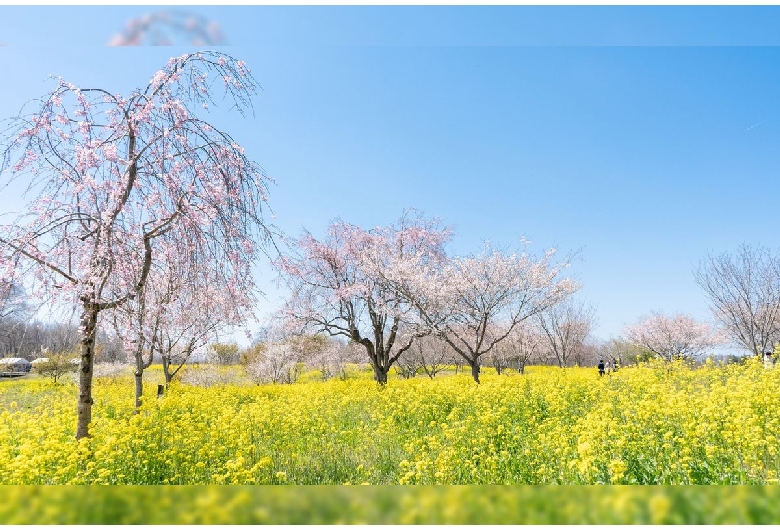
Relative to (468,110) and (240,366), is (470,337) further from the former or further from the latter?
(240,366)

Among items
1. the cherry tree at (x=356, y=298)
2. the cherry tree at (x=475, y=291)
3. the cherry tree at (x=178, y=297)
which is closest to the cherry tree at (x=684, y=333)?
the cherry tree at (x=475, y=291)

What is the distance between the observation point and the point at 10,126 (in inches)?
167

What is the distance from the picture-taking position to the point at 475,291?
10.6 meters

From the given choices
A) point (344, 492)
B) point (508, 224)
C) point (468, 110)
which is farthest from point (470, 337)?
point (344, 492)

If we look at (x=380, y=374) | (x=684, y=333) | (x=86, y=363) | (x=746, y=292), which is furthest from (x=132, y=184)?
(x=684, y=333)

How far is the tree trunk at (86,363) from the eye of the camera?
13.4ft

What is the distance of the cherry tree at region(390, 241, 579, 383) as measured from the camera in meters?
9.76

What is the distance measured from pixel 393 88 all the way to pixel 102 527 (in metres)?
4.20

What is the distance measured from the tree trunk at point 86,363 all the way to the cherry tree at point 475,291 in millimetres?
6246

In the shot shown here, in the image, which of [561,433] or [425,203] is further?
[425,203]

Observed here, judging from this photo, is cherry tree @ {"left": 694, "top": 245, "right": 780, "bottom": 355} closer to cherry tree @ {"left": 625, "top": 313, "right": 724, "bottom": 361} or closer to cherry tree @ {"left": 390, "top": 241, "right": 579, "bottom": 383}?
cherry tree @ {"left": 625, "top": 313, "right": 724, "bottom": 361}

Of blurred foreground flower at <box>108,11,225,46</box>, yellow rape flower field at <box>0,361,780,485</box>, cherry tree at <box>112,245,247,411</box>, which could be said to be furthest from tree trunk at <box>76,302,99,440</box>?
blurred foreground flower at <box>108,11,225,46</box>

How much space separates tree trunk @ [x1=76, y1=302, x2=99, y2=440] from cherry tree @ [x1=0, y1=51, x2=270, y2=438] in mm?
11

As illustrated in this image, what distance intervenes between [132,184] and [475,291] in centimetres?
767
